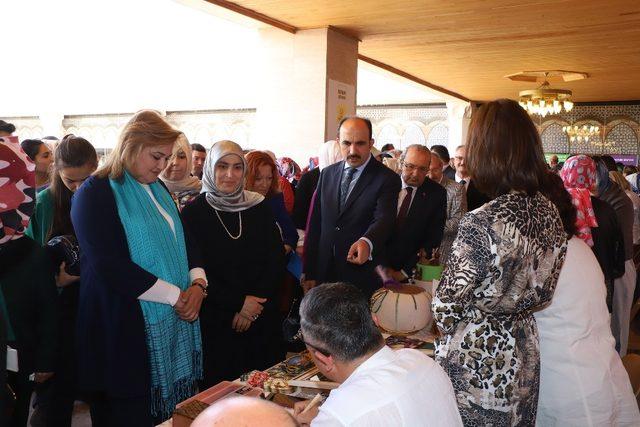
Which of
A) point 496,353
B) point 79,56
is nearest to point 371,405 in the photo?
point 496,353

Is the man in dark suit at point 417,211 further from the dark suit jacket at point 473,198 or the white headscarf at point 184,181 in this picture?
the white headscarf at point 184,181

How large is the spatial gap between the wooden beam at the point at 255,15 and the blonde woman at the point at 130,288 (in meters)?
3.80

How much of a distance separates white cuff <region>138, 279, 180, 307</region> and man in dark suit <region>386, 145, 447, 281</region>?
2181 millimetres

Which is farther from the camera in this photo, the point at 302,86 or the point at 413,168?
the point at 302,86

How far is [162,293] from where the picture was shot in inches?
97.3

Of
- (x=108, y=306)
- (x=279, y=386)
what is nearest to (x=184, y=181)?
(x=108, y=306)

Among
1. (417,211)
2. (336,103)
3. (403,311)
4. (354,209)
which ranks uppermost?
(336,103)

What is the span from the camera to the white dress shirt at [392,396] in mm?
1291

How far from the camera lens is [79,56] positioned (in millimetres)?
12859

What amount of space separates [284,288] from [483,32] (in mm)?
5350

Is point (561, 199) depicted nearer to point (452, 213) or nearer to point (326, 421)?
point (326, 421)

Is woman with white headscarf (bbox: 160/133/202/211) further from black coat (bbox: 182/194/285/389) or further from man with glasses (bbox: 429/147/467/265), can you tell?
man with glasses (bbox: 429/147/467/265)

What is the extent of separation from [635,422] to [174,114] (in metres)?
20.9

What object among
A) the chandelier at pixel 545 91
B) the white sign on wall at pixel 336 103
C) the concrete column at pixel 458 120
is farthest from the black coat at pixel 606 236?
the concrete column at pixel 458 120
